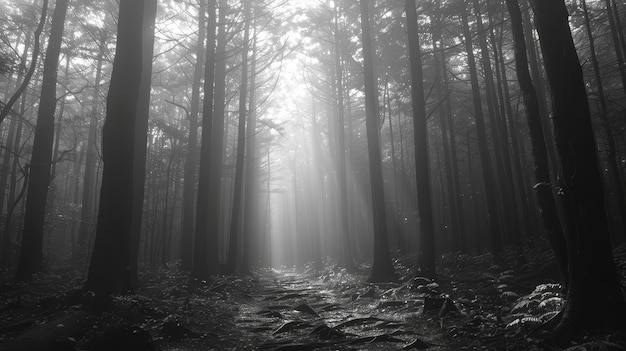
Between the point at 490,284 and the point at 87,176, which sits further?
the point at 87,176

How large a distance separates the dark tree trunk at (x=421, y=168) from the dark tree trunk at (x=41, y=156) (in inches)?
424

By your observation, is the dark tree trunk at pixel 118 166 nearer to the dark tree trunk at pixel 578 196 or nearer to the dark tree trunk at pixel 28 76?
the dark tree trunk at pixel 28 76

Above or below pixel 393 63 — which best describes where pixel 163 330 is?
below

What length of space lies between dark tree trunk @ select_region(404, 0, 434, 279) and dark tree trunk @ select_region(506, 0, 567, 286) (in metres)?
3.51

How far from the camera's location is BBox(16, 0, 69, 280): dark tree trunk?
10.8 metres

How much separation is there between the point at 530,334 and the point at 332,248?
29984 mm

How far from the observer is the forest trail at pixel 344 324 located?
196 inches

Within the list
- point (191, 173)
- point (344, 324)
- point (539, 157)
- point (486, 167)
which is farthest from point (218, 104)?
point (539, 157)

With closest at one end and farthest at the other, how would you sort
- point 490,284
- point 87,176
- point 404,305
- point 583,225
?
point 583,225
point 404,305
point 490,284
point 87,176

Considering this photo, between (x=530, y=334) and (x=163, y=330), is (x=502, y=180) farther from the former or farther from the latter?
(x=163, y=330)

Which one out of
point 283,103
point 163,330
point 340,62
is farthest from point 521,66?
point 283,103

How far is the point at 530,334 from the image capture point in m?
3.98

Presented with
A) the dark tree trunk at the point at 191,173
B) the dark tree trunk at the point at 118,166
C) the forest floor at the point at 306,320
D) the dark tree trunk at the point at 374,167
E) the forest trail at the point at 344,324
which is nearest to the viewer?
the forest floor at the point at 306,320

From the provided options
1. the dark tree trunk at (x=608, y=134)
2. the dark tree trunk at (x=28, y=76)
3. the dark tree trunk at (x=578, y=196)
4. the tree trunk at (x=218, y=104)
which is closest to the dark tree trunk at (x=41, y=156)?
the dark tree trunk at (x=28, y=76)
